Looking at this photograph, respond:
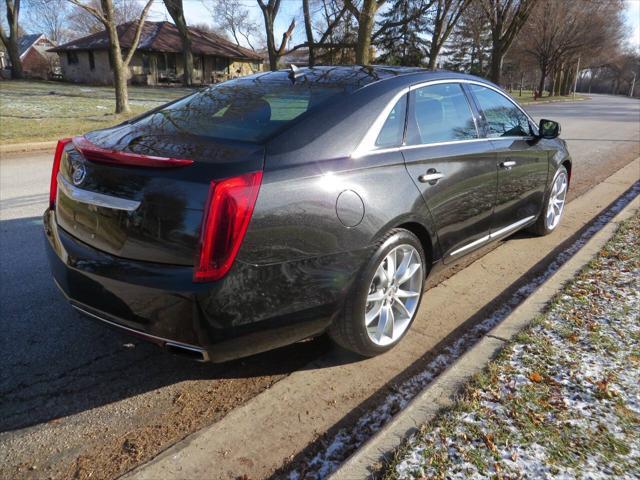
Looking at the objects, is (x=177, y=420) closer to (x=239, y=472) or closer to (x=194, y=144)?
(x=239, y=472)

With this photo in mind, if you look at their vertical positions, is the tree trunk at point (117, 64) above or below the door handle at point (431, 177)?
above

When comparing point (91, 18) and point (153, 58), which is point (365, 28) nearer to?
point (153, 58)

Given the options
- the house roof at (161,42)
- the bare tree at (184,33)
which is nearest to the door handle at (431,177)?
the bare tree at (184,33)

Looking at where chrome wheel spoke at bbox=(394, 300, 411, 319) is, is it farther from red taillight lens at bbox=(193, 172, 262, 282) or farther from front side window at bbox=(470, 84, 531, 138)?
front side window at bbox=(470, 84, 531, 138)

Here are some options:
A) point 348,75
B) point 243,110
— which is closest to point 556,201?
point 348,75

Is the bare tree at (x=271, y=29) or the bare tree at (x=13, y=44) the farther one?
the bare tree at (x=13, y=44)

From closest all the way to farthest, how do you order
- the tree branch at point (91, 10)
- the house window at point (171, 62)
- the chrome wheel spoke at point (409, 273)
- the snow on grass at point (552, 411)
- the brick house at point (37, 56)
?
1. the snow on grass at point (552, 411)
2. the chrome wheel spoke at point (409, 273)
3. the tree branch at point (91, 10)
4. the house window at point (171, 62)
5. the brick house at point (37, 56)

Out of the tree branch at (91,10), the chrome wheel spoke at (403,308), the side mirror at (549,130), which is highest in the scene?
the tree branch at (91,10)

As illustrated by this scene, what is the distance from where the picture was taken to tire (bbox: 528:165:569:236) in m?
4.93

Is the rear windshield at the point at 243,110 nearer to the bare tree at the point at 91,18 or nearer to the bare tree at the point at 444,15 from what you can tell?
the bare tree at the point at 444,15

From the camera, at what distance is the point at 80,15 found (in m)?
64.2

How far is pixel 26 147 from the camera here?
9.91 m

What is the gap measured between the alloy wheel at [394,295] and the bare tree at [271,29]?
88.4 feet

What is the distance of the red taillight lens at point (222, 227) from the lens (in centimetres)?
212
